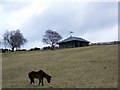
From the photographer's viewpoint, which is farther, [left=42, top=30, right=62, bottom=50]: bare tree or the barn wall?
[left=42, top=30, right=62, bottom=50]: bare tree

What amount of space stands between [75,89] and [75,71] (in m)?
11.4

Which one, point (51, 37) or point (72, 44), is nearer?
point (72, 44)

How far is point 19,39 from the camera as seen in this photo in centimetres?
10200

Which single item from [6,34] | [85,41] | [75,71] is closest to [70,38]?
[85,41]

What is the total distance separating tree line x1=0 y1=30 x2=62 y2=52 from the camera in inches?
3983

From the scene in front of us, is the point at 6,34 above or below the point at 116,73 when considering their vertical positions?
above

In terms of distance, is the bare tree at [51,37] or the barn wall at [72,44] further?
the bare tree at [51,37]

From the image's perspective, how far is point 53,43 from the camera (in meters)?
111

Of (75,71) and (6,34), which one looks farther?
(6,34)

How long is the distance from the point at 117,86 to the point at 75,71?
33.8ft

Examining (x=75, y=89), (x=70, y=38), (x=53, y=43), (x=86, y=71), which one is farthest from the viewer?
(x=53, y=43)

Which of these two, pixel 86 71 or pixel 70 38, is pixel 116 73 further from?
pixel 70 38

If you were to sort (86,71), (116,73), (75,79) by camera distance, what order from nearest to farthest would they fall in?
(75,79)
(116,73)
(86,71)

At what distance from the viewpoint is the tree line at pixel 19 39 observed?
10116cm
